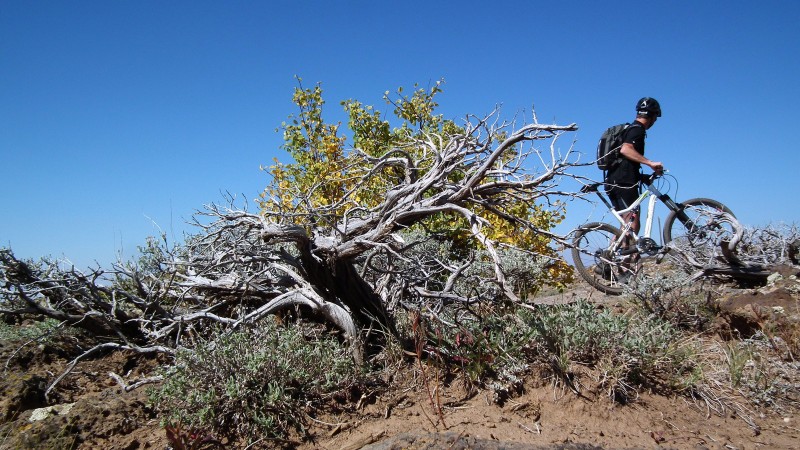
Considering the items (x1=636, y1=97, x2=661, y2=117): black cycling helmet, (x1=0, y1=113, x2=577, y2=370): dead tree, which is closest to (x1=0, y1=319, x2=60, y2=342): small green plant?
(x1=0, y1=113, x2=577, y2=370): dead tree

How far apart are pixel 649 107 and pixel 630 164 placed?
0.69 meters

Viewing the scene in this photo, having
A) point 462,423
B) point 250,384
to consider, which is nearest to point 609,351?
point 462,423

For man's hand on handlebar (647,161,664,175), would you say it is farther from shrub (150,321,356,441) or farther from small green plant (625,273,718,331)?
shrub (150,321,356,441)

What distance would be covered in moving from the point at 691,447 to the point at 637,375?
1.79 ft

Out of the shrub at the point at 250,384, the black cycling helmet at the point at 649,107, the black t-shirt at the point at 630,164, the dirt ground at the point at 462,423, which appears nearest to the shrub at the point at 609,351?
the dirt ground at the point at 462,423

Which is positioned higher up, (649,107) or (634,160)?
(649,107)

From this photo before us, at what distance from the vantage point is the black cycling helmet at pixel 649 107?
6363mm

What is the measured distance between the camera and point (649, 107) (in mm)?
6363

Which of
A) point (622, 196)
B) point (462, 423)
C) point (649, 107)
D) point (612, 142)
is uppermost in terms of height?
point (649, 107)

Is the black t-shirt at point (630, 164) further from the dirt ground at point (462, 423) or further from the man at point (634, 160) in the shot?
the dirt ground at point (462, 423)

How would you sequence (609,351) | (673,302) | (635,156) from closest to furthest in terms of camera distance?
(609,351), (673,302), (635,156)

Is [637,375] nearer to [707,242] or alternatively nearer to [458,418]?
[458,418]

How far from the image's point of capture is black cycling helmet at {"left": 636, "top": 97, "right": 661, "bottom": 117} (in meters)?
6.36

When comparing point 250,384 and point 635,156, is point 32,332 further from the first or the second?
point 635,156
